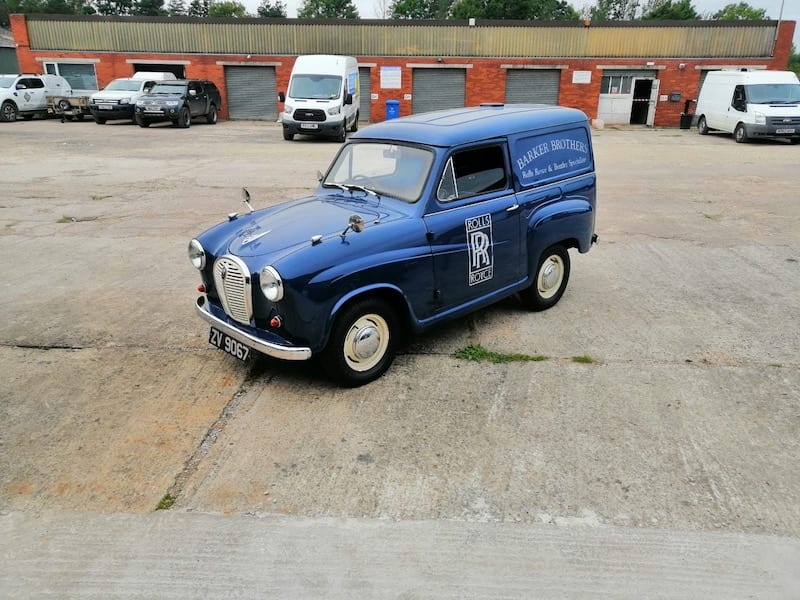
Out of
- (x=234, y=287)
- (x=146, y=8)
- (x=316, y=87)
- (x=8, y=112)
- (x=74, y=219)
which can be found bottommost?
(x=74, y=219)

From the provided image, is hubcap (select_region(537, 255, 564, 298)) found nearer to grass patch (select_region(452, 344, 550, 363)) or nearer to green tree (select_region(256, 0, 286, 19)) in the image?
grass patch (select_region(452, 344, 550, 363))

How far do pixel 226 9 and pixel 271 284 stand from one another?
103 metres

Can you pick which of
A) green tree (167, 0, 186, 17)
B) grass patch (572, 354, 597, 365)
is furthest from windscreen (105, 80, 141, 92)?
green tree (167, 0, 186, 17)

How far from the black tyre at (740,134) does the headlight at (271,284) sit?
2195 centimetres

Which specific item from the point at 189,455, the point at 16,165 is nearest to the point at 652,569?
the point at 189,455

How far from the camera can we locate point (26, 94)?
2559 centimetres

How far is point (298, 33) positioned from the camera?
96.8 feet

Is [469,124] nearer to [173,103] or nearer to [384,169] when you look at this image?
[384,169]

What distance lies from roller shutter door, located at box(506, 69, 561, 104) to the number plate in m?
28.0

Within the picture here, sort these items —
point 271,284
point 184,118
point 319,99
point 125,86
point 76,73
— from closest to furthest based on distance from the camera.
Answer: point 271,284 → point 319,99 → point 184,118 → point 125,86 → point 76,73

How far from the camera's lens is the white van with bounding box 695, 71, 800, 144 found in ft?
65.6

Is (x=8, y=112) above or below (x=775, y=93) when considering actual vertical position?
below

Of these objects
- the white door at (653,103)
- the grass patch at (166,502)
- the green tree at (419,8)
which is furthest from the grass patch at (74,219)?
the green tree at (419,8)

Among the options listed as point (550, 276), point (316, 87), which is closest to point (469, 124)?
point (550, 276)
